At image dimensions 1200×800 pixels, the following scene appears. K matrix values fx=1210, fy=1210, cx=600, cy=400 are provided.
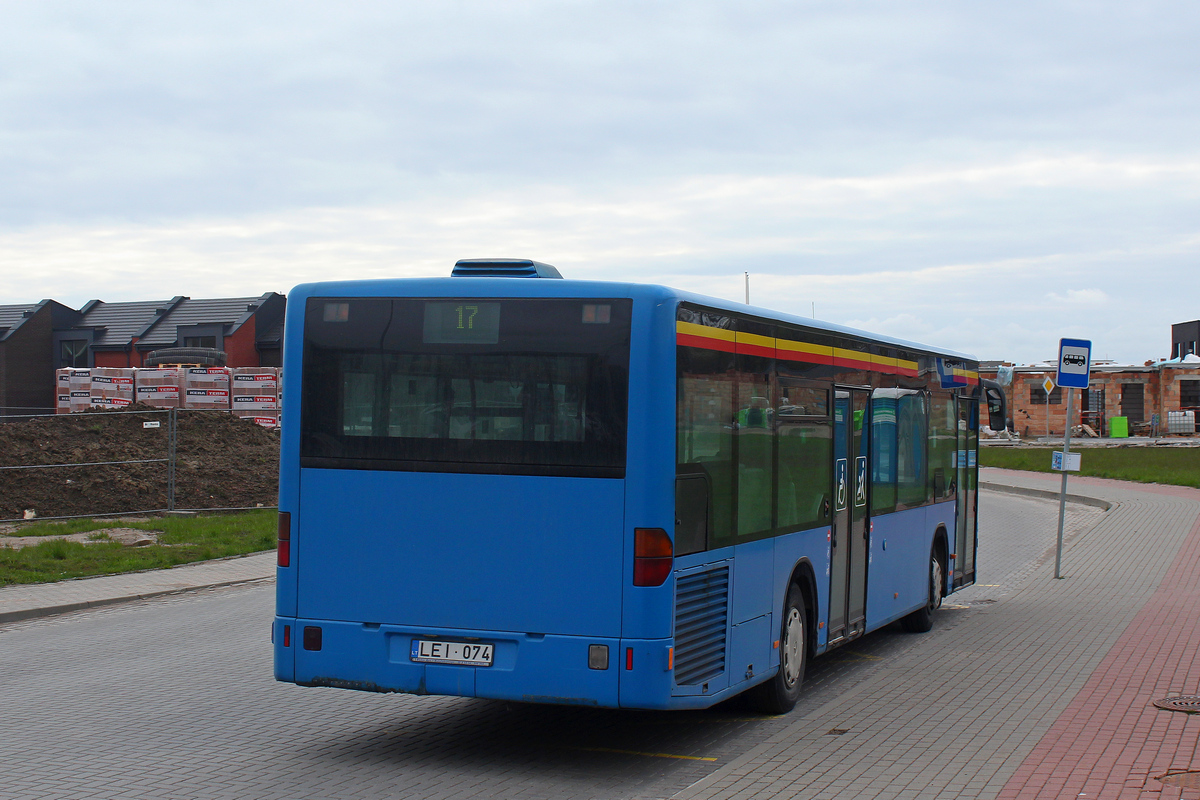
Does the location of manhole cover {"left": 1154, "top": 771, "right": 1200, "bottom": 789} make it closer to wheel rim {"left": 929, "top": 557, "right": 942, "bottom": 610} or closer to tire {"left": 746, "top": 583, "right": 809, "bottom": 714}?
tire {"left": 746, "top": 583, "right": 809, "bottom": 714}

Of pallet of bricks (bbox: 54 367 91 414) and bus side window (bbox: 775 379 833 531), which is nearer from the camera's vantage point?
bus side window (bbox: 775 379 833 531)

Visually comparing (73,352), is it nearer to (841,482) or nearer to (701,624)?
(841,482)

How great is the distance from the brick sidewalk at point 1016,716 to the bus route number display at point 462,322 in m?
2.58

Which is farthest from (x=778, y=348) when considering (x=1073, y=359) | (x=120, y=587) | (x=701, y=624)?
(x=120, y=587)

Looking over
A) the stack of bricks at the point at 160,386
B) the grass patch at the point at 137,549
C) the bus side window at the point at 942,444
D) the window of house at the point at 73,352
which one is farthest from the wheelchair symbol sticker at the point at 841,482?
the window of house at the point at 73,352

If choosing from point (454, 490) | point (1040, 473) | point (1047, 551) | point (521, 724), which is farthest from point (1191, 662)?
point (1040, 473)

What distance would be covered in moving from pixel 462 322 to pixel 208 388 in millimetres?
34083

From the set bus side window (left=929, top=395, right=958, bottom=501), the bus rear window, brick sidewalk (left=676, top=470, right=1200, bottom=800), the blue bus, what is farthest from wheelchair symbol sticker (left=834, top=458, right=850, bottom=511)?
the bus rear window

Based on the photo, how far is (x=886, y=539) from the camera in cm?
995

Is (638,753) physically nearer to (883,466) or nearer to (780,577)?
(780,577)

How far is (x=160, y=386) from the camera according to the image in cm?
3831

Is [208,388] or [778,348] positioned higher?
[208,388]

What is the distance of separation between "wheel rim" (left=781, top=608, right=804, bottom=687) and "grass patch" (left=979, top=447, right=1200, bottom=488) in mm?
26344

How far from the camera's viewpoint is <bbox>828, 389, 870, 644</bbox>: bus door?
8719 mm
